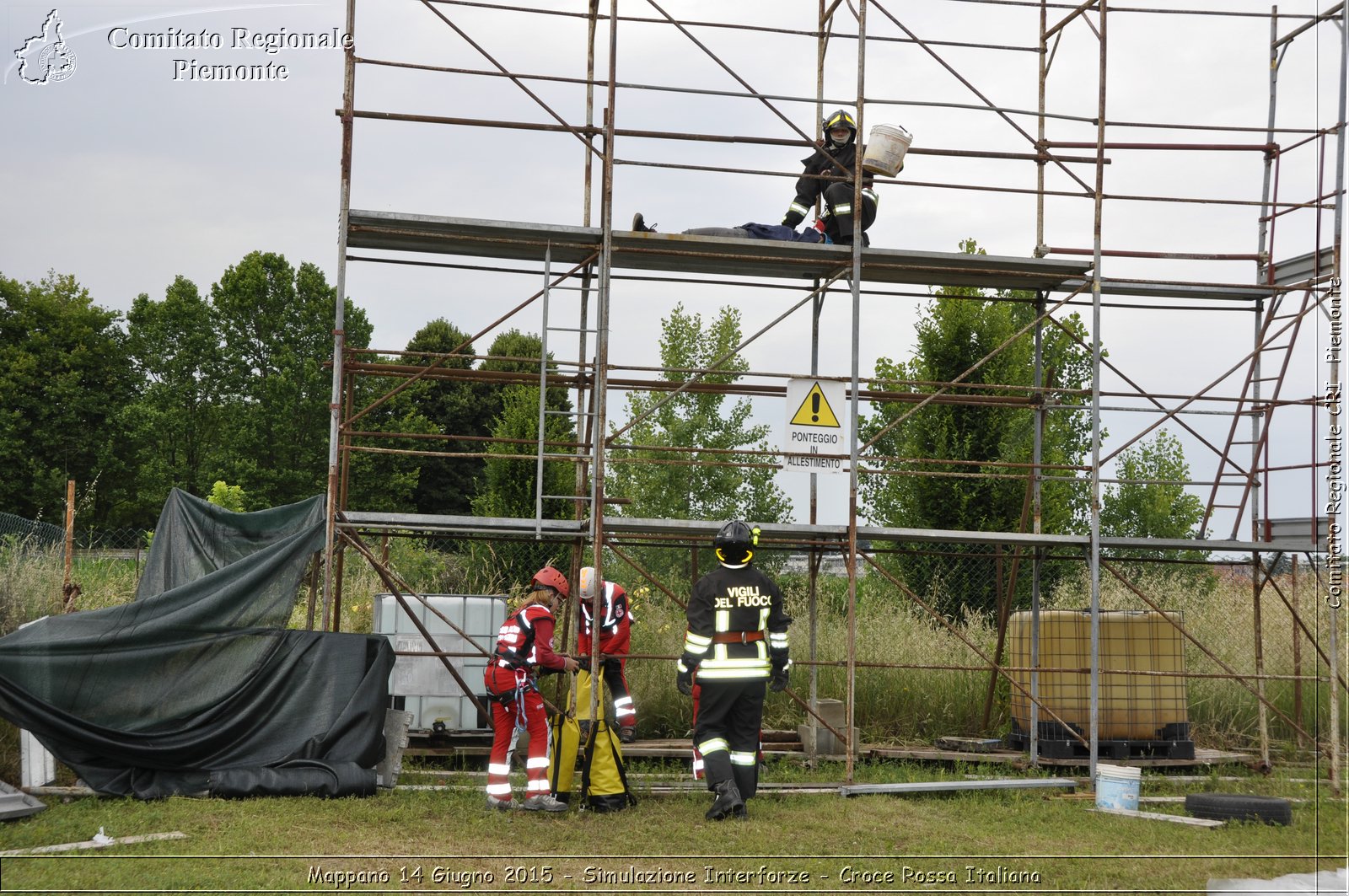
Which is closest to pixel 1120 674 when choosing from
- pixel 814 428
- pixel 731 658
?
pixel 814 428

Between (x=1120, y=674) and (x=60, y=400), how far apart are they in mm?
30385

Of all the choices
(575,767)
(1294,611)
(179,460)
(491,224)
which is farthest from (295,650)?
(179,460)

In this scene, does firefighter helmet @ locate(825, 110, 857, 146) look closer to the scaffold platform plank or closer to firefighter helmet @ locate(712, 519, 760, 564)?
the scaffold platform plank

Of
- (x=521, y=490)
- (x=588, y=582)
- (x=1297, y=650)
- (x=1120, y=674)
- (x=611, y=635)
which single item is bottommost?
(x=1120, y=674)

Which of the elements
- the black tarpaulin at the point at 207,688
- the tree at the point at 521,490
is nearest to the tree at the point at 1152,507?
the tree at the point at 521,490

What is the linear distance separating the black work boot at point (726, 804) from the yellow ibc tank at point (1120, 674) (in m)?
4.42

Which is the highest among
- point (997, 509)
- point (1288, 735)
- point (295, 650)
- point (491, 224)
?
point (491, 224)

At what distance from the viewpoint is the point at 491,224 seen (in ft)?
35.0

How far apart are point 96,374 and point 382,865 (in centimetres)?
3196

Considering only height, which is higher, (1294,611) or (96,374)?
(96,374)

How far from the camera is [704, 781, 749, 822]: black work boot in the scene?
9125mm

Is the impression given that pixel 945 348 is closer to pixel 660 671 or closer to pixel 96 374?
pixel 660 671

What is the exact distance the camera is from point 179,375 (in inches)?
1425

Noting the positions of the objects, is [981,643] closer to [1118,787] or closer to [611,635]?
[1118,787]
